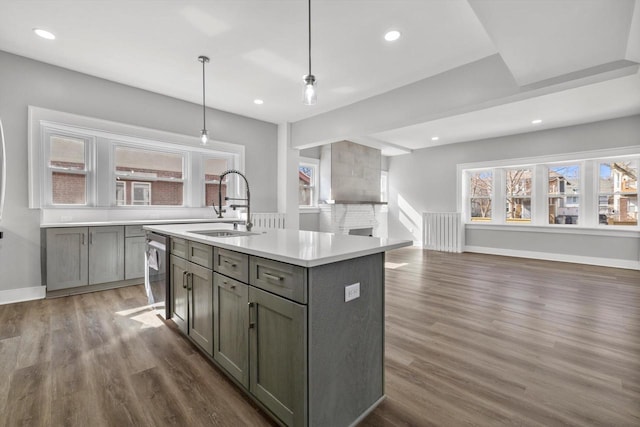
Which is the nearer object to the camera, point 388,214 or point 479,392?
point 479,392

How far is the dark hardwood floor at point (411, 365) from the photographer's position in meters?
1.54

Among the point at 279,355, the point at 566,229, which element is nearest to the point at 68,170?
the point at 279,355

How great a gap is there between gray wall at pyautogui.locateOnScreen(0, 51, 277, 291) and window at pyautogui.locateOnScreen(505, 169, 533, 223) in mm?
6872

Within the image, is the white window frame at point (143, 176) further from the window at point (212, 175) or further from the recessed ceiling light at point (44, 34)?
the recessed ceiling light at point (44, 34)

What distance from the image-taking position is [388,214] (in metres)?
8.67

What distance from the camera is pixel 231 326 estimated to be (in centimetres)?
172

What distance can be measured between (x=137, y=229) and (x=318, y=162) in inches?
168

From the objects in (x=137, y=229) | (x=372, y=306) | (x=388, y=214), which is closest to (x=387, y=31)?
(x=372, y=306)

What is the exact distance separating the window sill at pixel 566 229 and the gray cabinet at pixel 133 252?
6839 mm

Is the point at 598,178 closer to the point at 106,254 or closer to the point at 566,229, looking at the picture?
the point at 566,229

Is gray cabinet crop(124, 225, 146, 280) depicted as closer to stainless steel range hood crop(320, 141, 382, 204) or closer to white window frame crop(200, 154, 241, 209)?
white window frame crop(200, 154, 241, 209)

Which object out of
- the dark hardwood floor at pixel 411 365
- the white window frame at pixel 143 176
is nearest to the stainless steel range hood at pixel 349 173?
the white window frame at pixel 143 176

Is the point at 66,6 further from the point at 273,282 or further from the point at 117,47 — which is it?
the point at 273,282

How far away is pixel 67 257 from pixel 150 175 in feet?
5.31
